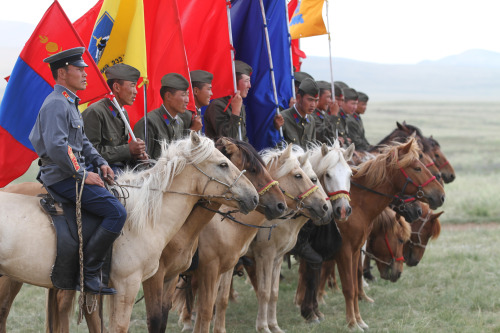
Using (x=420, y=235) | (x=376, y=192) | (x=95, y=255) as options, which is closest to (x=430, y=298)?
(x=420, y=235)

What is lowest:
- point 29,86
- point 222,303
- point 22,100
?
point 222,303

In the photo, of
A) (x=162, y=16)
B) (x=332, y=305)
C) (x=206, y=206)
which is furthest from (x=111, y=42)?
(x=332, y=305)

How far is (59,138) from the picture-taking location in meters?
5.67

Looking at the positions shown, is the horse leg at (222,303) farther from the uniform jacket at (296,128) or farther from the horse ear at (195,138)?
the uniform jacket at (296,128)

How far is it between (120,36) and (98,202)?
9.45 feet

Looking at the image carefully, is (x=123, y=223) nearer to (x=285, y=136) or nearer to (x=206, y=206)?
(x=206, y=206)

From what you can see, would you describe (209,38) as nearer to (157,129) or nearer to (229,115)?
(229,115)

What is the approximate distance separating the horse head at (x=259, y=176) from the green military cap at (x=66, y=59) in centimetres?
195

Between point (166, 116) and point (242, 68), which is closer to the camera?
point (166, 116)

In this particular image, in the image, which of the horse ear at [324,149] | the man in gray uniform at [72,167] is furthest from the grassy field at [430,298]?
the man in gray uniform at [72,167]

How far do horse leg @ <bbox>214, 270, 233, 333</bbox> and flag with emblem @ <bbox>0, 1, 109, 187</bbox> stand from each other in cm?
273

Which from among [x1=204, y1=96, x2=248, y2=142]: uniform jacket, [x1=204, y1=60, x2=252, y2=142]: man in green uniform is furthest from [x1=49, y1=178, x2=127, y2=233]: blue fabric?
[x1=204, y1=96, x2=248, y2=142]: uniform jacket

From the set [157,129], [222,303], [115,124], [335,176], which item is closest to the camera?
[115,124]

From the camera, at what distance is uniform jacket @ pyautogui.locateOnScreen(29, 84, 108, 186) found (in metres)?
5.68
